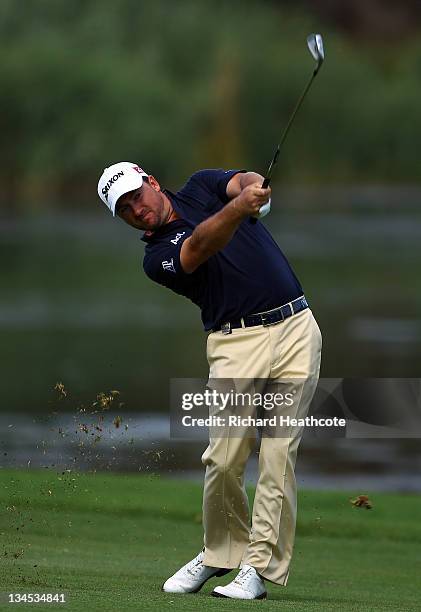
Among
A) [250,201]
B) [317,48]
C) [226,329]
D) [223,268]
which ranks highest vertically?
[317,48]

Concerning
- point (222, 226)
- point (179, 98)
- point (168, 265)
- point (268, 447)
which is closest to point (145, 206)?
point (168, 265)

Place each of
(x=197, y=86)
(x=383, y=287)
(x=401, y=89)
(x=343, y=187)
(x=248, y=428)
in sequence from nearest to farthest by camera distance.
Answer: (x=248, y=428)
(x=383, y=287)
(x=197, y=86)
(x=343, y=187)
(x=401, y=89)

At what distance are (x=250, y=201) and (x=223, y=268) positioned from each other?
0.50m

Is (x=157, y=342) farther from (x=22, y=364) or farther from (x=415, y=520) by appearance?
(x=415, y=520)

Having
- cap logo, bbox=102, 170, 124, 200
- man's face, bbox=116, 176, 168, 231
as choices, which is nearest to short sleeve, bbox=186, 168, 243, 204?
man's face, bbox=116, 176, 168, 231

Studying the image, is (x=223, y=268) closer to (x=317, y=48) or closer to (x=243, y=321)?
(x=243, y=321)

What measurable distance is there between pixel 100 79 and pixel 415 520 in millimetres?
71042

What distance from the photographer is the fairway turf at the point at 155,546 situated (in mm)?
7363

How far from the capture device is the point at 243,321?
7.44 meters

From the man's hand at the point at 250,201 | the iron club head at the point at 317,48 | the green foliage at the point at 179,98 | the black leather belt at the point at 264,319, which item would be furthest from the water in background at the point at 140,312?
the green foliage at the point at 179,98

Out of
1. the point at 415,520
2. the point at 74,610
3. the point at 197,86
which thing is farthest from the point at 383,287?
the point at 197,86

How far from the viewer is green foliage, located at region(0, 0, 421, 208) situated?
262ft

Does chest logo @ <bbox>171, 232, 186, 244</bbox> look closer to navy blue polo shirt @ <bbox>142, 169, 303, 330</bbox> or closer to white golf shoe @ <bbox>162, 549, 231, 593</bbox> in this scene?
navy blue polo shirt @ <bbox>142, 169, 303, 330</bbox>

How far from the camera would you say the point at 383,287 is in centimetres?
3466
